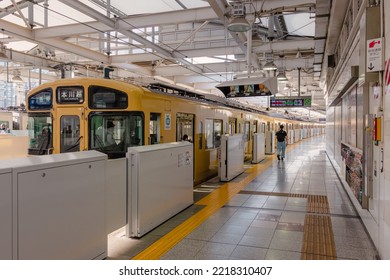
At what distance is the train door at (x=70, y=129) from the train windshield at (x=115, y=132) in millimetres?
199

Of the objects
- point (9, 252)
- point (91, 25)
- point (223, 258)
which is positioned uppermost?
point (91, 25)

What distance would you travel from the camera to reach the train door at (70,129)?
5.73 metres

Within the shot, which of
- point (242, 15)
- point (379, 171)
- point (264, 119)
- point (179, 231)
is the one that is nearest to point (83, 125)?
point (179, 231)

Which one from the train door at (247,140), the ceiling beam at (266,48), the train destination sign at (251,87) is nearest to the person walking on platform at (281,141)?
the train door at (247,140)

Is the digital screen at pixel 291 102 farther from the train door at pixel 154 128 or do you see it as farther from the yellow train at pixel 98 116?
the train door at pixel 154 128

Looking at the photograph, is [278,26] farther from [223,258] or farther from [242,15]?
[223,258]

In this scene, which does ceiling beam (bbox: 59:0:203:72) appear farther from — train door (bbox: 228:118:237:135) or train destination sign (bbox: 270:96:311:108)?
train destination sign (bbox: 270:96:311:108)

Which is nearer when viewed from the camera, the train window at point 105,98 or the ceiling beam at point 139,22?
the train window at point 105,98

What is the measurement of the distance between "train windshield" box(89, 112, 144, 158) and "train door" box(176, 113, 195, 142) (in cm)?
157

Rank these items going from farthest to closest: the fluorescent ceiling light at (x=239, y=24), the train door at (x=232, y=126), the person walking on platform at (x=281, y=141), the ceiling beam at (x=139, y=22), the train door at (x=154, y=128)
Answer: the person walking on platform at (x=281, y=141), the train door at (x=232, y=126), the ceiling beam at (x=139, y=22), the train door at (x=154, y=128), the fluorescent ceiling light at (x=239, y=24)

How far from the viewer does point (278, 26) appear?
30.8 feet

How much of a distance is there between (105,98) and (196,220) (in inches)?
104

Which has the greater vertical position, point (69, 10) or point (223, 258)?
point (69, 10)

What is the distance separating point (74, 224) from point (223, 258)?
1.66 meters
